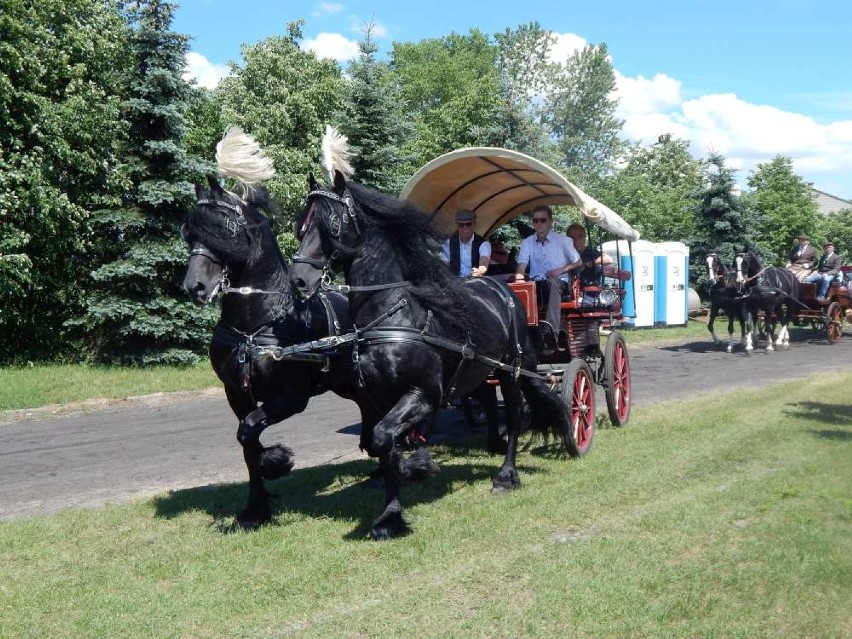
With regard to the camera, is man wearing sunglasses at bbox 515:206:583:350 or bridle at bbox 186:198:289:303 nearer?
bridle at bbox 186:198:289:303

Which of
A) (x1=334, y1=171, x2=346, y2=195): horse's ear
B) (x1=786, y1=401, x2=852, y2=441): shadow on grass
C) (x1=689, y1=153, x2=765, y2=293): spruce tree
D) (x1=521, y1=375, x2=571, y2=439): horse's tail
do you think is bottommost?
(x1=786, y1=401, x2=852, y2=441): shadow on grass

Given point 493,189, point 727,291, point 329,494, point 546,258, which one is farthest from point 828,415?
point 727,291

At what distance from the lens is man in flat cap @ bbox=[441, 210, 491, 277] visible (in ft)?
28.4

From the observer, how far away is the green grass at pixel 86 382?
44.0 ft

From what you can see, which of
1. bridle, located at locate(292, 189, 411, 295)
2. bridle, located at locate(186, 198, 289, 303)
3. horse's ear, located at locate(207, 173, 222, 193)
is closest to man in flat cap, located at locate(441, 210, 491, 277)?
bridle, located at locate(292, 189, 411, 295)

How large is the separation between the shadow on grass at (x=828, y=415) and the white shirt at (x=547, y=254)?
322cm

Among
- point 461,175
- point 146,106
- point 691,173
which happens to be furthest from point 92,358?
point 691,173

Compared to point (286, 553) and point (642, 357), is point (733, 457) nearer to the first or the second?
point (286, 553)

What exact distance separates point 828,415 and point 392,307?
6.61m

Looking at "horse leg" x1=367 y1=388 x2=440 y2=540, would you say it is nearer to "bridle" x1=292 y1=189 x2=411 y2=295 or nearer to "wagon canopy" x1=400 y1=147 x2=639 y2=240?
"bridle" x1=292 y1=189 x2=411 y2=295

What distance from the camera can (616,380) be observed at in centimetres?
982

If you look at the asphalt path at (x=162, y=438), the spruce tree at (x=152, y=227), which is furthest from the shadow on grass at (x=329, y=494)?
the spruce tree at (x=152, y=227)

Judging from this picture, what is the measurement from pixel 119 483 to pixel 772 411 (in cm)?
763

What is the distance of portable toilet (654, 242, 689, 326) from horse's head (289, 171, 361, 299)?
75.6 feet
